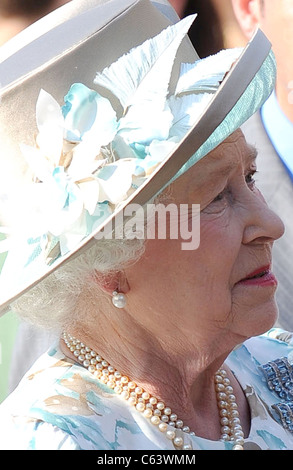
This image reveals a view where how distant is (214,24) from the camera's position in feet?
11.1

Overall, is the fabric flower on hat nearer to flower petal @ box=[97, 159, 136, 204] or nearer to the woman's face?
flower petal @ box=[97, 159, 136, 204]

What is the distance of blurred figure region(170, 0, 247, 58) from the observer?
3303 millimetres

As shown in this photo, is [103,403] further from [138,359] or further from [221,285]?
[221,285]

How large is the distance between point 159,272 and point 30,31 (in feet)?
1.97

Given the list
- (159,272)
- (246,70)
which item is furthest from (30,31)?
(159,272)

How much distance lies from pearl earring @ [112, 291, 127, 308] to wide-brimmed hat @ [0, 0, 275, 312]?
19cm

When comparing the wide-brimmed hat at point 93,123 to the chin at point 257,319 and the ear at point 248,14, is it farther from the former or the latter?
the ear at point 248,14

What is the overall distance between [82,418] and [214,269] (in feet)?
1.37

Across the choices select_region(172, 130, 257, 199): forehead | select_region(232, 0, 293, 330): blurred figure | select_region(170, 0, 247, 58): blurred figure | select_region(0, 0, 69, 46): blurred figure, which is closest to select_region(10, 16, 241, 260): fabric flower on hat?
select_region(172, 130, 257, 199): forehead

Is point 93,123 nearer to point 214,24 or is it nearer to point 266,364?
point 266,364

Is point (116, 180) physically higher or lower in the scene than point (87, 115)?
lower

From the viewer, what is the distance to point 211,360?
1725 mm

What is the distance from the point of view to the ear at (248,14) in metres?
3.04

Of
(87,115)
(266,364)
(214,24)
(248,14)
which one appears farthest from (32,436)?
(214,24)
